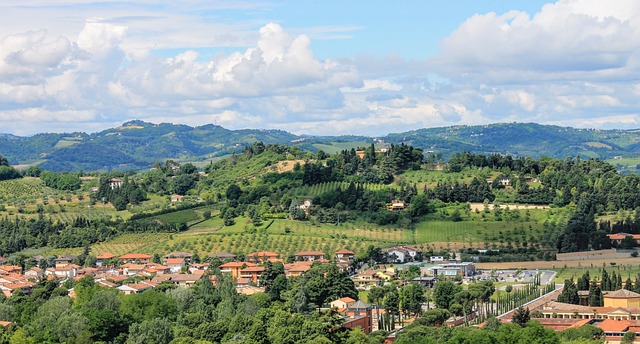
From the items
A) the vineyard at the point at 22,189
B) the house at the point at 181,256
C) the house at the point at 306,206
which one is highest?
the vineyard at the point at 22,189

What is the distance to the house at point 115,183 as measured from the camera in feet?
446

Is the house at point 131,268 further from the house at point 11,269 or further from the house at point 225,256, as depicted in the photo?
the house at point 11,269

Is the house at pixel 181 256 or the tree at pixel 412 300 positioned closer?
the tree at pixel 412 300

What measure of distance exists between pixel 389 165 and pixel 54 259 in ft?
148

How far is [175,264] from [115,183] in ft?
167

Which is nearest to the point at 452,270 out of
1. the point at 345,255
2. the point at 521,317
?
the point at 345,255

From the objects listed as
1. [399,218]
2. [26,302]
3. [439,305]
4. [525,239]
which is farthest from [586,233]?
[26,302]

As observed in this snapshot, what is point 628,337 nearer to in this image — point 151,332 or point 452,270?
point 151,332

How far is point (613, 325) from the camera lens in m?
61.0

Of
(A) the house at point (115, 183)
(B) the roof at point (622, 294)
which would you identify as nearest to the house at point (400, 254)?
(B) the roof at point (622, 294)

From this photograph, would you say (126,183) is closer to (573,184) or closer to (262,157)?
(262,157)

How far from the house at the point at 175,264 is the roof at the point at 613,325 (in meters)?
43.5

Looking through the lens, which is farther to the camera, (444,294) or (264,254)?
(264,254)

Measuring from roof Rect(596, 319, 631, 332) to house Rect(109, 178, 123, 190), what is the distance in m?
84.0
